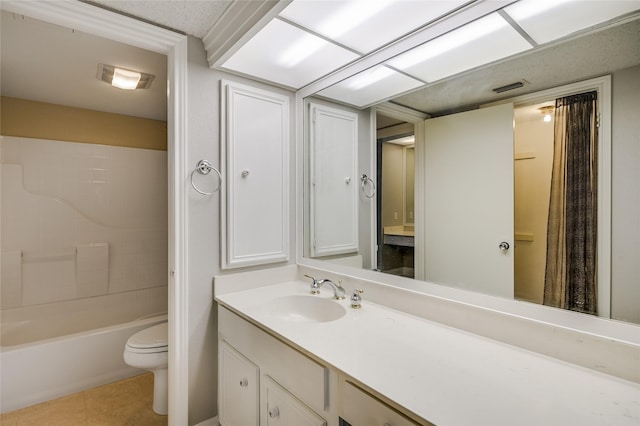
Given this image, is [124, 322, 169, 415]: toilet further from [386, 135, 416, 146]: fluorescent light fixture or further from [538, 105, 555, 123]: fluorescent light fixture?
[538, 105, 555, 123]: fluorescent light fixture

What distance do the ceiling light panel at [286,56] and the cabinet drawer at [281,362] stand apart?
1285mm

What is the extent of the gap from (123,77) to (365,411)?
2.54 m

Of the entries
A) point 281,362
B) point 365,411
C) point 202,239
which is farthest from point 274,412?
point 202,239

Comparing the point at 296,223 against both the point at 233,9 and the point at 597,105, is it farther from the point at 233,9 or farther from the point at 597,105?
the point at 597,105

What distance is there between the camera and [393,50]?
54.9 inches

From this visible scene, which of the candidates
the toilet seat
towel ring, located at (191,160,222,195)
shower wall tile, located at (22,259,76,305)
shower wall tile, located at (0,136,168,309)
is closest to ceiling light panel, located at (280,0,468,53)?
towel ring, located at (191,160,222,195)

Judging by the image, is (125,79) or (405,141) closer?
(405,141)

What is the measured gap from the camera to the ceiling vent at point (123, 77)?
6.84 ft

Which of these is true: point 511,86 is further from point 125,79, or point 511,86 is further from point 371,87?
point 125,79

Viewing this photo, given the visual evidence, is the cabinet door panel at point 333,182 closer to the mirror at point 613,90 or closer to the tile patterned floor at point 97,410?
the mirror at point 613,90

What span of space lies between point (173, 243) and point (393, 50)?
143 centimetres

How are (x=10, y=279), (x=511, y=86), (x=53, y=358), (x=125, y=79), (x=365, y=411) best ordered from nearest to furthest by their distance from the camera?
1. (x=365, y=411)
2. (x=511, y=86)
3. (x=53, y=358)
4. (x=125, y=79)
5. (x=10, y=279)

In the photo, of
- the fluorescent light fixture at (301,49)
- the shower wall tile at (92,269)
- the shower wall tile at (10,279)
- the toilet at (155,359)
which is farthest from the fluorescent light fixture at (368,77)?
the shower wall tile at (10,279)

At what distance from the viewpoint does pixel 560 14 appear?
98 cm
